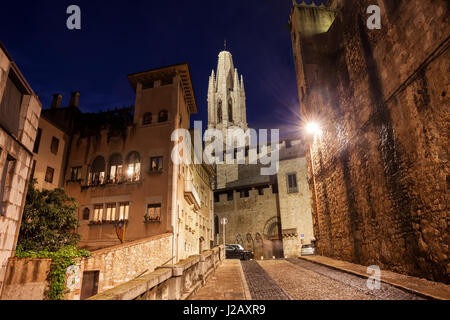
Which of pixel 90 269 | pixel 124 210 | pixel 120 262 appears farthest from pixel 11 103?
pixel 124 210

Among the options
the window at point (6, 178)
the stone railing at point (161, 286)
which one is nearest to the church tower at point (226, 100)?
the window at point (6, 178)

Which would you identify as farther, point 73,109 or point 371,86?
point 73,109

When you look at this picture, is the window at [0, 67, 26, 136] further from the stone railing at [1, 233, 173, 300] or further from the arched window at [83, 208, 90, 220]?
the arched window at [83, 208, 90, 220]

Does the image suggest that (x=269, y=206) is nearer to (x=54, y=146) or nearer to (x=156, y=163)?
(x=156, y=163)

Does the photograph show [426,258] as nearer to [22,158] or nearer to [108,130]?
[22,158]

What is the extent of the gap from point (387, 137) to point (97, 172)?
56.3ft

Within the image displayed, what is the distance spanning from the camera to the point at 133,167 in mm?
18031

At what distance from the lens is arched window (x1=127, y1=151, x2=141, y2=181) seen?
17703 mm

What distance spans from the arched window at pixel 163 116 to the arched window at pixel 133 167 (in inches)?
115

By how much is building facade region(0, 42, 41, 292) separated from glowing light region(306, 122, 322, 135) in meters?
14.7

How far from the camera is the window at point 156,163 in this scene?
1750 cm

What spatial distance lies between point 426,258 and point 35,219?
49.4ft
